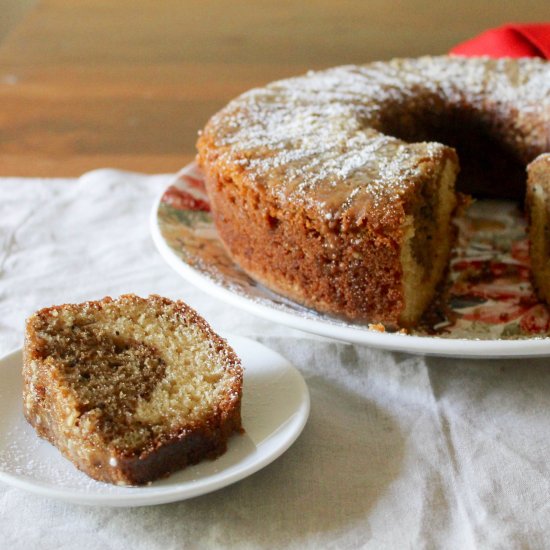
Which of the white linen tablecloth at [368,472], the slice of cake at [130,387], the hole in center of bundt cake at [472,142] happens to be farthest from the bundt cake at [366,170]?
the slice of cake at [130,387]

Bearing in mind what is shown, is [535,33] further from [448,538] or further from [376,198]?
[448,538]

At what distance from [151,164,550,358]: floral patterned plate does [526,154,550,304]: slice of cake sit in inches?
2.0

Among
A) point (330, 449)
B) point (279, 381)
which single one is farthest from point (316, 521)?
point (279, 381)

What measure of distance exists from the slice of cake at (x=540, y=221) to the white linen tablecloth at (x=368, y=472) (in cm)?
44

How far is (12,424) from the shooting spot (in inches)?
76.9

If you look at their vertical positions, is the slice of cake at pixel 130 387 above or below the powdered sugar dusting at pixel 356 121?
below

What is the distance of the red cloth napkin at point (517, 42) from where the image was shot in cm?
373

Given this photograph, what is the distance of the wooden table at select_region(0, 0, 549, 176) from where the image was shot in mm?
4020

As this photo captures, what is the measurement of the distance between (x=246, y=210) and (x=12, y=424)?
3.09 ft

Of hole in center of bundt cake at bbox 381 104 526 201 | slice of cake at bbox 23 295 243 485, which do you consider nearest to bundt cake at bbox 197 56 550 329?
hole in center of bundt cake at bbox 381 104 526 201

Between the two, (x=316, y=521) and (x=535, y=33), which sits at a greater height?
(x=535, y=33)

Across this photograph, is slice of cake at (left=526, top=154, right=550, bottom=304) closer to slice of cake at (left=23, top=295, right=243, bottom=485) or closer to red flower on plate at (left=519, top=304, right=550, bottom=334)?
red flower on plate at (left=519, top=304, right=550, bottom=334)

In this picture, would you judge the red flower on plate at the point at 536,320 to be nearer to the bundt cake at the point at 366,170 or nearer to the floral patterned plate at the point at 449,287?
the floral patterned plate at the point at 449,287

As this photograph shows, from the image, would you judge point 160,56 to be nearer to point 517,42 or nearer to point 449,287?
point 517,42
